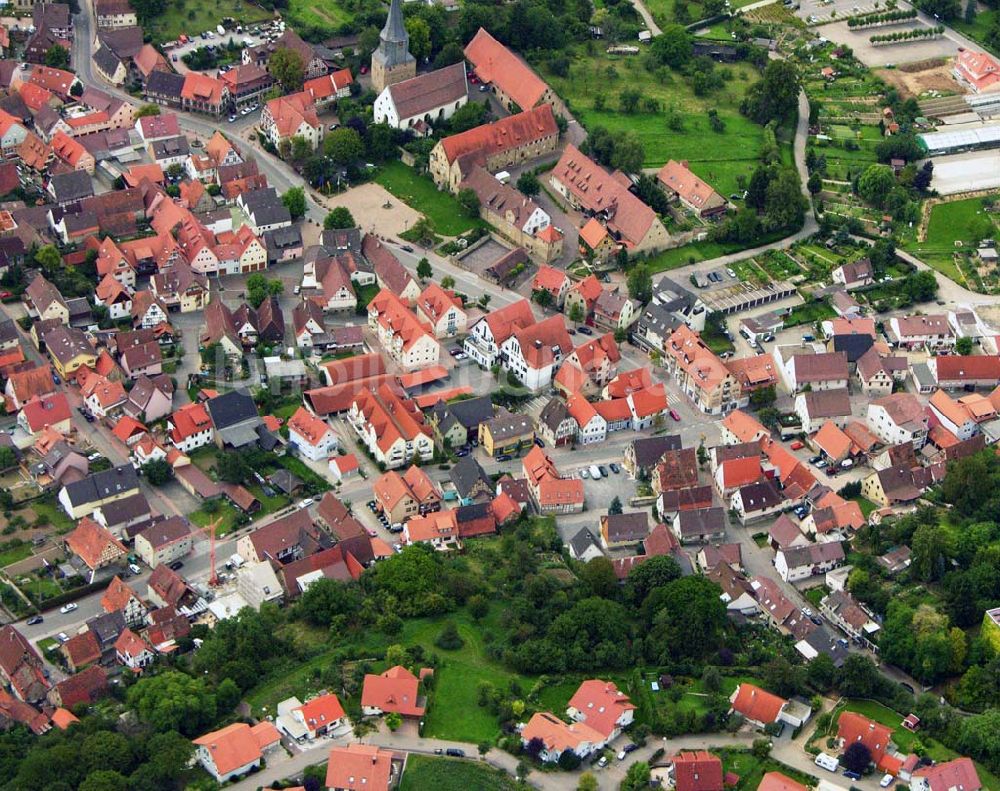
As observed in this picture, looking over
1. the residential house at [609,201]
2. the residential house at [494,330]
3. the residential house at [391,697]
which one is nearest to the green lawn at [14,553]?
the residential house at [391,697]

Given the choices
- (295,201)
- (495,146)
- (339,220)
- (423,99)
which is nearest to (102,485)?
(339,220)

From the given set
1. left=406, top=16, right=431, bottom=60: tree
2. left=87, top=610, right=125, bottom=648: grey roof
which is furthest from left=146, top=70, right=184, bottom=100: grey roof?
left=87, top=610, right=125, bottom=648: grey roof

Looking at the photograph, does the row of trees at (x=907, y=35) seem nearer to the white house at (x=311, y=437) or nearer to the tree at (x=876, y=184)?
the tree at (x=876, y=184)

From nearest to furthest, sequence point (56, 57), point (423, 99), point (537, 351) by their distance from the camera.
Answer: point (537, 351)
point (423, 99)
point (56, 57)

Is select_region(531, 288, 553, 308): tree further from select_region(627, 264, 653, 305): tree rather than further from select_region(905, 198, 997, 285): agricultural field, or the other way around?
select_region(905, 198, 997, 285): agricultural field

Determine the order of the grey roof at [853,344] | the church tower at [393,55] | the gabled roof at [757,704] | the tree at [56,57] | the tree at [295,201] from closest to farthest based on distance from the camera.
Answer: the gabled roof at [757,704], the grey roof at [853,344], the tree at [295,201], the church tower at [393,55], the tree at [56,57]

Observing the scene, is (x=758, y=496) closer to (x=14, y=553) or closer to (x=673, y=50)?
(x=14, y=553)
